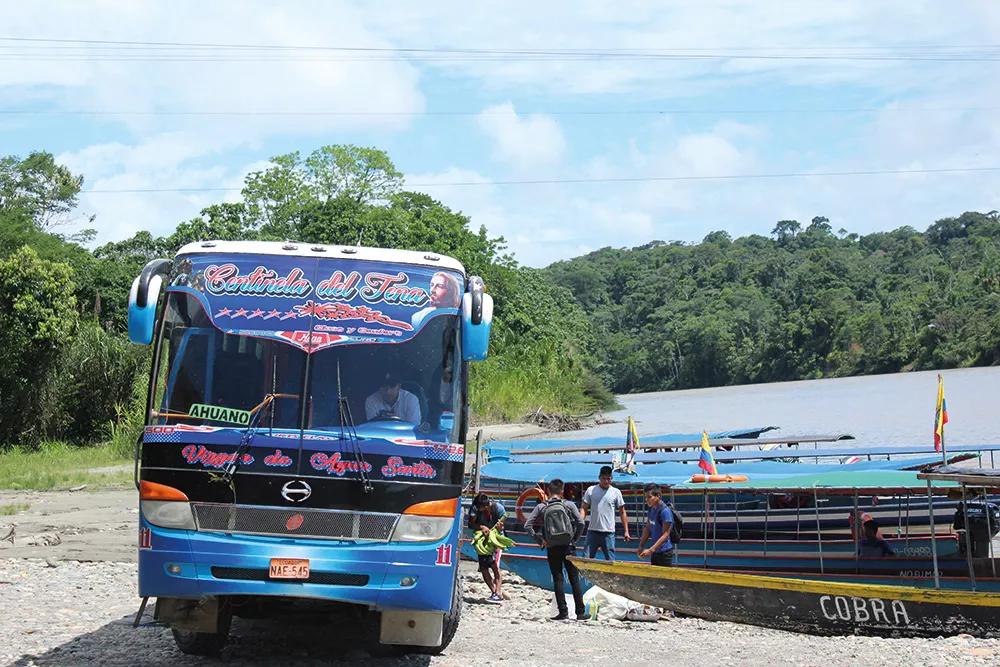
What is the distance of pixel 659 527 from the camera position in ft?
49.5

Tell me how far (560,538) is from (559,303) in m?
80.5

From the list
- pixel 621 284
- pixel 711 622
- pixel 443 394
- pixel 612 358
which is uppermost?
pixel 621 284

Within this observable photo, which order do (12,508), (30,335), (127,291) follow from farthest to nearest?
1. (127,291)
2. (30,335)
3. (12,508)

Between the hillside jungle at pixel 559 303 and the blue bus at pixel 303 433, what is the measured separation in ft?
60.3

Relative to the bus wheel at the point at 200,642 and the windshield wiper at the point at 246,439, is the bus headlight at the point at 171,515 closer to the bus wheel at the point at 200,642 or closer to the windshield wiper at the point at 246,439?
the windshield wiper at the point at 246,439

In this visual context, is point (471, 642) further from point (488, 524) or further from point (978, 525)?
point (978, 525)

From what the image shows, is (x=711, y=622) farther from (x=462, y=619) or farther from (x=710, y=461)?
(x=710, y=461)

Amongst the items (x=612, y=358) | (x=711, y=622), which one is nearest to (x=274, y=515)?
(x=711, y=622)

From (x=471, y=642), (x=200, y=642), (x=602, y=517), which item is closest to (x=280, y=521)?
(x=200, y=642)

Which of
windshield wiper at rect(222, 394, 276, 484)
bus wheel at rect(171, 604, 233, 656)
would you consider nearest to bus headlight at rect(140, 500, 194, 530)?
windshield wiper at rect(222, 394, 276, 484)

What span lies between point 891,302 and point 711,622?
90104 mm

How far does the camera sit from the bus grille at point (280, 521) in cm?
806

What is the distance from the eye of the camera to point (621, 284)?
14575cm

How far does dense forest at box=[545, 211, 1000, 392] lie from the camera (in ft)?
295
